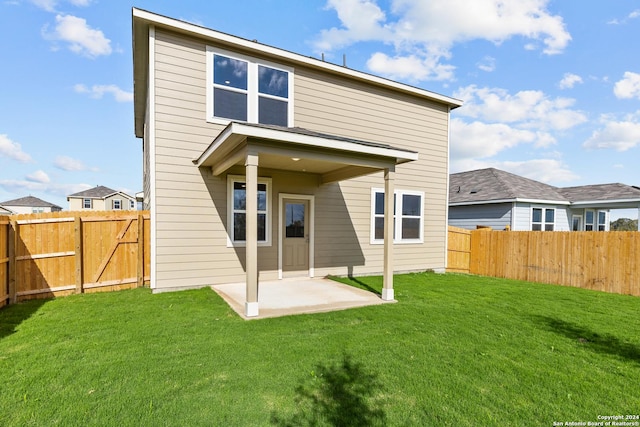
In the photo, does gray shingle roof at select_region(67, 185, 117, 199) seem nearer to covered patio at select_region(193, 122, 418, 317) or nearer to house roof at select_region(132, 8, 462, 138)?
house roof at select_region(132, 8, 462, 138)

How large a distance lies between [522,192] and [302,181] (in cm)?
1078

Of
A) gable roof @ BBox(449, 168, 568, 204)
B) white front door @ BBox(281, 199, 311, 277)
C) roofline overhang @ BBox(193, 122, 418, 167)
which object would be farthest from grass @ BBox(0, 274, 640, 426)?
gable roof @ BBox(449, 168, 568, 204)

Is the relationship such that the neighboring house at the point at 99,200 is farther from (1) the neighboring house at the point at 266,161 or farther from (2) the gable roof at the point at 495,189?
(2) the gable roof at the point at 495,189

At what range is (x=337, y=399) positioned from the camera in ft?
8.52

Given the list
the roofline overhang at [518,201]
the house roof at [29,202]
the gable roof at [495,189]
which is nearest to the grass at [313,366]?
the roofline overhang at [518,201]

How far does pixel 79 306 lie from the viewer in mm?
5254

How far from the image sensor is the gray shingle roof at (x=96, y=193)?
3338cm

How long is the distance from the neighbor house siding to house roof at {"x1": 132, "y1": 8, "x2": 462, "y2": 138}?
247 inches

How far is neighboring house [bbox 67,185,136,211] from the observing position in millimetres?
32969

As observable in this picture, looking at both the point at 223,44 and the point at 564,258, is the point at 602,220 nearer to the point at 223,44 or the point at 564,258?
the point at 564,258

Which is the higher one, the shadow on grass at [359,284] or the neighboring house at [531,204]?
the neighboring house at [531,204]

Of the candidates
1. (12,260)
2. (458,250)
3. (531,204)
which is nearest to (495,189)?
(531,204)

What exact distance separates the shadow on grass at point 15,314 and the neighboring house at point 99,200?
1279 inches

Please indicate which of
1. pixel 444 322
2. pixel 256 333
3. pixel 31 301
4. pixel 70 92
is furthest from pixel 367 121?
pixel 70 92
